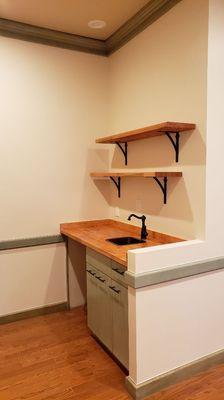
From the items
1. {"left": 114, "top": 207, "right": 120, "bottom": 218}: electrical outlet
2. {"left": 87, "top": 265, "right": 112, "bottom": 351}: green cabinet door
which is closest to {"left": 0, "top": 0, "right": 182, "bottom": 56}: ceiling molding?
{"left": 114, "top": 207, "right": 120, "bottom": 218}: electrical outlet

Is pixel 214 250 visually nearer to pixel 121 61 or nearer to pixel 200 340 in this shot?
pixel 200 340

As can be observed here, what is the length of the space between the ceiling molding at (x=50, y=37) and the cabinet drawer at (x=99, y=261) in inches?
82.4

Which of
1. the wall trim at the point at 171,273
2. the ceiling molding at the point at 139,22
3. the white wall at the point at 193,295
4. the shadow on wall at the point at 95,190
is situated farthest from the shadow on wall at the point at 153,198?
the ceiling molding at the point at 139,22

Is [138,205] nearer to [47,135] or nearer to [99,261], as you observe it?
[99,261]

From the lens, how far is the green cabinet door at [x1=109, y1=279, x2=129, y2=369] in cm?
223

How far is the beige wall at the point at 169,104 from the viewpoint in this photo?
229 cm

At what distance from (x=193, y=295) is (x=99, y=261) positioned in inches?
31.1

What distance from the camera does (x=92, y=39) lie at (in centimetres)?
333

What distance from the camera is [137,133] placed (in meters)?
2.58

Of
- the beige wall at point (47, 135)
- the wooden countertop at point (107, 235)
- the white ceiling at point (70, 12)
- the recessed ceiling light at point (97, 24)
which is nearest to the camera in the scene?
the wooden countertop at point (107, 235)

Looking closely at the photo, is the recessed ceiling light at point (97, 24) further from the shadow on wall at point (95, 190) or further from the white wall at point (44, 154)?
the shadow on wall at point (95, 190)

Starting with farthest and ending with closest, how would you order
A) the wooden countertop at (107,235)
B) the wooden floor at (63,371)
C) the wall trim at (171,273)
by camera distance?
the wooden countertop at (107,235), the wooden floor at (63,371), the wall trim at (171,273)

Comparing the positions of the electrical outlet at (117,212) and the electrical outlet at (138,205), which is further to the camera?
the electrical outlet at (117,212)

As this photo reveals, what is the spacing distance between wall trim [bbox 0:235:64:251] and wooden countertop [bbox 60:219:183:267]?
12 cm
